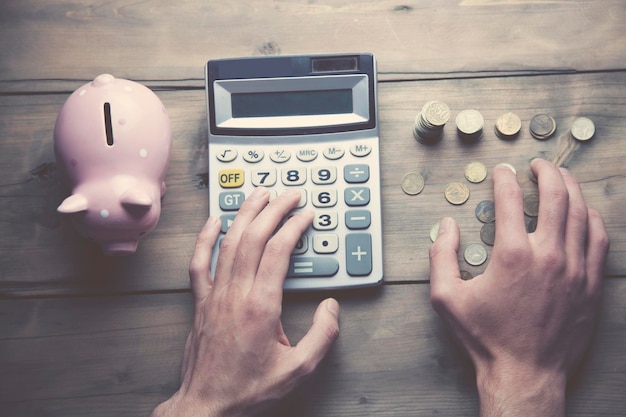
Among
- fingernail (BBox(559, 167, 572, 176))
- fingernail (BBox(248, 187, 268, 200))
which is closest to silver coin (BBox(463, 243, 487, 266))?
fingernail (BBox(559, 167, 572, 176))

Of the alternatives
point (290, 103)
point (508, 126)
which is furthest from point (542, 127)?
point (290, 103)

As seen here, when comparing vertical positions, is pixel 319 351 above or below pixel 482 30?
below

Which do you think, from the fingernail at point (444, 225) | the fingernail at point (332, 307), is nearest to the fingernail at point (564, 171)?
the fingernail at point (444, 225)

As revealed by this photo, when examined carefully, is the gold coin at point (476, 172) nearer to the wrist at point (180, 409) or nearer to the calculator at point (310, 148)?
the calculator at point (310, 148)

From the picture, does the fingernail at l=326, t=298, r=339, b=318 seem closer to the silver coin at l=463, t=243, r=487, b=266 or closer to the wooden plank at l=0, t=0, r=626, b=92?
the silver coin at l=463, t=243, r=487, b=266

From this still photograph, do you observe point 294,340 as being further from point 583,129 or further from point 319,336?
point 583,129

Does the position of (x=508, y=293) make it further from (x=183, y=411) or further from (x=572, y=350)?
(x=183, y=411)

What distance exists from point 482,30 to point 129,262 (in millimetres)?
452

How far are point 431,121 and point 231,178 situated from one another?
211 mm

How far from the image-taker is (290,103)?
63 centimetres

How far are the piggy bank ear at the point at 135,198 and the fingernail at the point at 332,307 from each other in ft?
0.67

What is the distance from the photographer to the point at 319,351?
1.91 feet

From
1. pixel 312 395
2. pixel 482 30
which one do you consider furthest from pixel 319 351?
pixel 482 30

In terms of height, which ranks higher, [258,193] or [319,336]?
[258,193]
